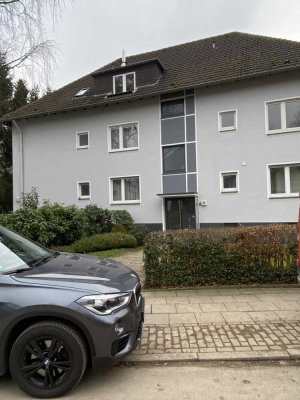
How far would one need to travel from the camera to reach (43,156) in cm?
2277

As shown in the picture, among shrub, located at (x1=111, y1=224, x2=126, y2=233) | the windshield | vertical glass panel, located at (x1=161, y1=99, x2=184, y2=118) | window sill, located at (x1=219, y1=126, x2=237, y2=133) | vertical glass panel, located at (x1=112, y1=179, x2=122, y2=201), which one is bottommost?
shrub, located at (x1=111, y1=224, x2=126, y2=233)

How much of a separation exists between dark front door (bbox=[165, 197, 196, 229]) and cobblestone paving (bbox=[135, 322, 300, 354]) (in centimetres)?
1334

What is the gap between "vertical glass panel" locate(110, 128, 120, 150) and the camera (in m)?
20.8

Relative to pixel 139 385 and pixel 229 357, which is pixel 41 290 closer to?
pixel 139 385

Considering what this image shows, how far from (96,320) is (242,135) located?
15.4 m

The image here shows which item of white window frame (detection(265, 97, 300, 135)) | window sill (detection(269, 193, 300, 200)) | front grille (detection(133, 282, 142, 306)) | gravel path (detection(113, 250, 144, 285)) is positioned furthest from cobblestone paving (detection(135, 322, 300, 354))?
white window frame (detection(265, 97, 300, 135))

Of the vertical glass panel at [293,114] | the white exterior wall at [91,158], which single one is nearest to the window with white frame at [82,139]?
the white exterior wall at [91,158]

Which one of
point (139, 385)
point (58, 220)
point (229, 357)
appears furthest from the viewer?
point (58, 220)

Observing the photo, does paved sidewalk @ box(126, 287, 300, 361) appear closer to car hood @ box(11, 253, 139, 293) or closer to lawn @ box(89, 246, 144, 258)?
car hood @ box(11, 253, 139, 293)

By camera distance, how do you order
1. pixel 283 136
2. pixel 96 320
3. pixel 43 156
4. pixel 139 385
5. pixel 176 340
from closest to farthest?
pixel 96 320
pixel 139 385
pixel 176 340
pixel 283 136
pixel 43 156

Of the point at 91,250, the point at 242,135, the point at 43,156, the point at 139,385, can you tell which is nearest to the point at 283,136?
the point at 242,135

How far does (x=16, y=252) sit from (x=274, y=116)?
1518 cm

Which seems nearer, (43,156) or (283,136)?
(283,136)

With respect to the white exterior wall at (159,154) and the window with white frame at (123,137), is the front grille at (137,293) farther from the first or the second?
the window with white frame at (123,137)
